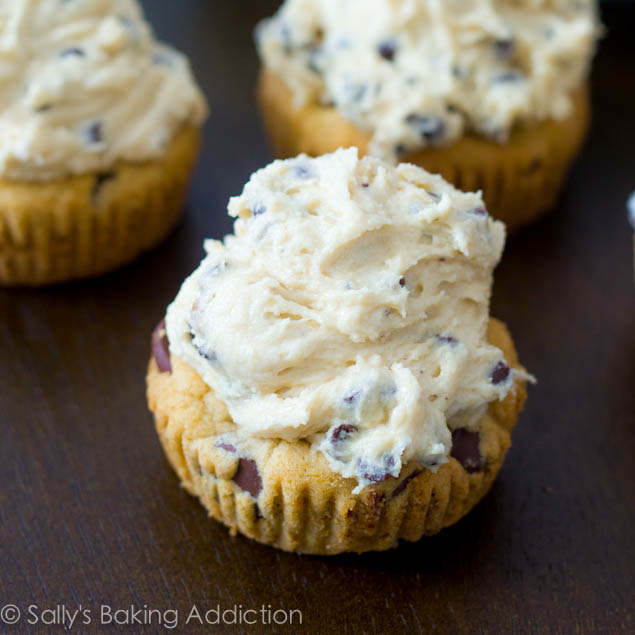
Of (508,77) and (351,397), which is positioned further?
(508,77)

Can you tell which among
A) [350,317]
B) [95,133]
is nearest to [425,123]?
[95,133]

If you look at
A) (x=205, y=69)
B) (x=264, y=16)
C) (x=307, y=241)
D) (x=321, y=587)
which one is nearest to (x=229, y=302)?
(x=307, y=241)

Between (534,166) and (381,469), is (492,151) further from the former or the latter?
(381,469)

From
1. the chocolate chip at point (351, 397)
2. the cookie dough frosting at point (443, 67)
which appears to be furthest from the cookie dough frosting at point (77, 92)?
the chocolate chip at point (351, 397)

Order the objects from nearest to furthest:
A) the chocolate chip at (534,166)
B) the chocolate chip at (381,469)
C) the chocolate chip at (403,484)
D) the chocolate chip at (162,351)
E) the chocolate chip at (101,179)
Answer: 1. the chocolate chip at (381,469)
2. the chocolate chip at (403,484)
3. the chocolate chip at (162,351)
4. the chocolate chip at (101,179)
5. the chocolate chip at (534,166)

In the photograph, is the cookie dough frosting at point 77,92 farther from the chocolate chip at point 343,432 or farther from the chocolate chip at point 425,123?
the chocolate chip at point 343,432

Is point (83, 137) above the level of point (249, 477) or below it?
above

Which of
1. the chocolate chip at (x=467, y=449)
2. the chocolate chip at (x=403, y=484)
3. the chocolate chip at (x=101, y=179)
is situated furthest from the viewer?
the chocolate chip at (x=101, y=179)

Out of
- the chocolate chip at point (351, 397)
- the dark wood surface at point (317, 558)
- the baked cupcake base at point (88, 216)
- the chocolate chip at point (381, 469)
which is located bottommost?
the dark wood surface at point (317, 558)
